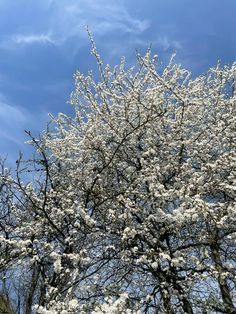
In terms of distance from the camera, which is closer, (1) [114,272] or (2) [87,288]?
(2) [87,288]

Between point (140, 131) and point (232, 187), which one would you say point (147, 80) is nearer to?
point (140, 131)

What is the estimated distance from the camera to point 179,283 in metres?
8.20

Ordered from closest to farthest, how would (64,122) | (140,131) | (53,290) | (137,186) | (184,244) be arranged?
(53,290), (184,244), (137,186), (140,131), (64,122)

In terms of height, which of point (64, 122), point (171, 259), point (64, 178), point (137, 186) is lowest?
point (171, 259)

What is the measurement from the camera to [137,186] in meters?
9.89

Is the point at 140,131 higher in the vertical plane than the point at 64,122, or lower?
lower

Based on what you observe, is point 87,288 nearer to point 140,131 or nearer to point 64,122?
point 140,131

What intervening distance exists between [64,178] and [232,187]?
481 cm

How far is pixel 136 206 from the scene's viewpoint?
30.1 feet

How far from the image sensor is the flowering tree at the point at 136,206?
783 cm

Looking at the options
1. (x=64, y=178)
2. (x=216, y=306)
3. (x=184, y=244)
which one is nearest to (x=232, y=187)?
(x=184, y=244)

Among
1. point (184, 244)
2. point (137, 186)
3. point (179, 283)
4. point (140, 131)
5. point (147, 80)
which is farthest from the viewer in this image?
point (147, 80)

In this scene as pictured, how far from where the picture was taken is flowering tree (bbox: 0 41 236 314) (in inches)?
308

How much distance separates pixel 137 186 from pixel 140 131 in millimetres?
1891
